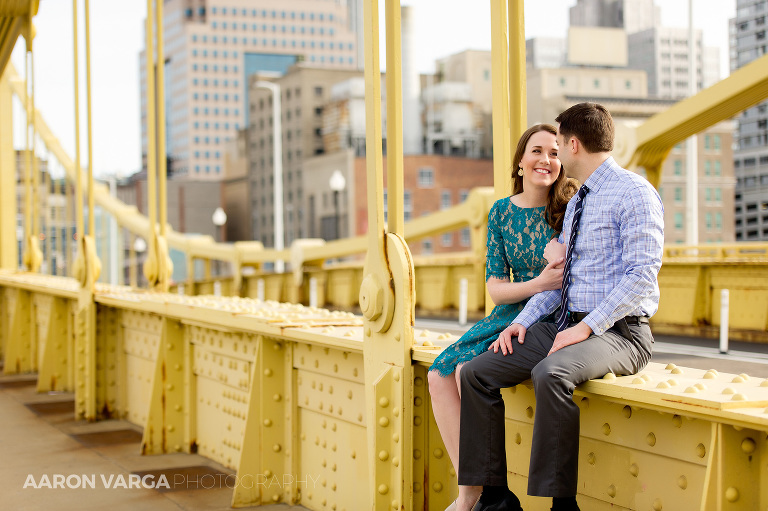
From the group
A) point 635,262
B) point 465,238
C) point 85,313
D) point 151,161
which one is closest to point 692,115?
point 151,161

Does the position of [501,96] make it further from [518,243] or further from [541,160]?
[518,243]

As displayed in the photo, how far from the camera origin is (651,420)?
8.30ft

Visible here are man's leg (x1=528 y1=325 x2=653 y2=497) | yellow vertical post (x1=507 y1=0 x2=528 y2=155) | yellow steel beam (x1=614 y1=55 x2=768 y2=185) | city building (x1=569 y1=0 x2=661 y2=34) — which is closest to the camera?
man's leg (x1=528 y1=325 x2=653 y2=497)

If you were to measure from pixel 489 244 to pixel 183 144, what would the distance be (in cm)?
14576

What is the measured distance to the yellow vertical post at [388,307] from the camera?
3.51 metres

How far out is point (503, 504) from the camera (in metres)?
2.80

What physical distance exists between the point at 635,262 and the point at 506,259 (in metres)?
0.63

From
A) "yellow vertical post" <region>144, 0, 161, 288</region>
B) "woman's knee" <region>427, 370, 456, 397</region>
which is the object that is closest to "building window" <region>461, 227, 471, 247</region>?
"yellow vertical post" <region>144, 0, 161, 288</region>

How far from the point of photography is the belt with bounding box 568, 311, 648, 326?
106 inches

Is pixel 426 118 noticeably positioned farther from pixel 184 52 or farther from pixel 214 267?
pixel 184 52

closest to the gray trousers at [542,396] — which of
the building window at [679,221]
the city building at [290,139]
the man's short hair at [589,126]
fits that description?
the man's short hair at [589,126]

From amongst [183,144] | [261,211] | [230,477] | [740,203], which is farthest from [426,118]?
[230,477]

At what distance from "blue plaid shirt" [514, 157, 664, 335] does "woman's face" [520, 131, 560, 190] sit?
0.19 m

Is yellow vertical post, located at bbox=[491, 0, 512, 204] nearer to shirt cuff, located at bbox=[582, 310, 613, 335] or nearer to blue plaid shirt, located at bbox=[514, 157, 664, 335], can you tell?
blue plaid shirt, located at bbox=[514, 157, 664, 335]
